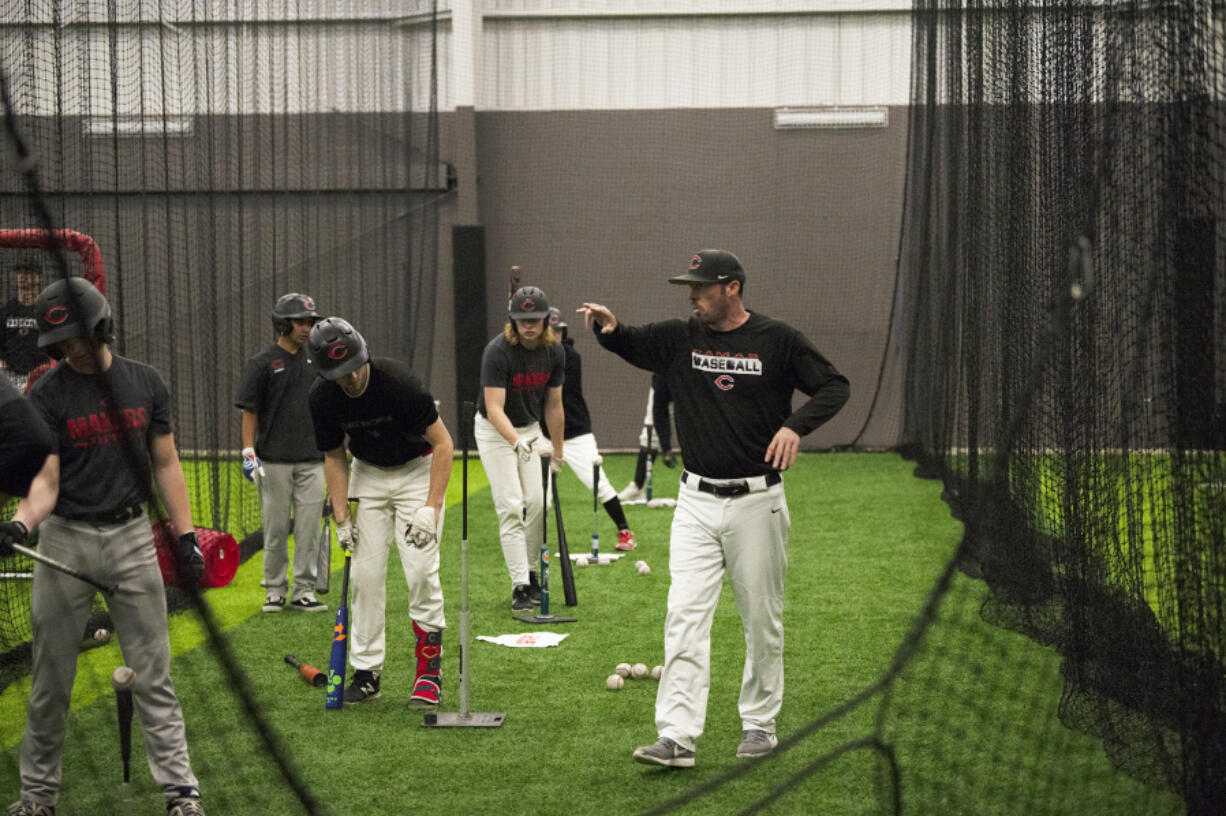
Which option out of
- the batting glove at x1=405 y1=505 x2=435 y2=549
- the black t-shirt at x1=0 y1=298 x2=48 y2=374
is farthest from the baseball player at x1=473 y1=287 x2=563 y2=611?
the black t-shirt at x1=0 y1=298 x2=48 y2=374

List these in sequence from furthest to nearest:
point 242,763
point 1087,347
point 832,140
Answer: point 832,140 → point 1087,347 → point 242,763

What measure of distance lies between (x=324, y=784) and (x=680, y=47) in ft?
53.5

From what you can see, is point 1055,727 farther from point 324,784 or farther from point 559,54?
point 559,54

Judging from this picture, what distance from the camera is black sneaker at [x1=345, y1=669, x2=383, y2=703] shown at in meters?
6.73

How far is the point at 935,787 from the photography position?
5.22 m

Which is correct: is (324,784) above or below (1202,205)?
below

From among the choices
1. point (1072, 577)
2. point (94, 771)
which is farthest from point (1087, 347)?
point (94, 771)

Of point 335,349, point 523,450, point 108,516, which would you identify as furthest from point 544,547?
point 108,516

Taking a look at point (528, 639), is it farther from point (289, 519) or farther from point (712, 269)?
point (712, 269)

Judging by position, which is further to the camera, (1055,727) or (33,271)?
(33,271)

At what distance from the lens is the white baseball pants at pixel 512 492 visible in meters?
8.69

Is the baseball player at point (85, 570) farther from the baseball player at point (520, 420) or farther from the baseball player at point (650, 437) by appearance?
the baseball player at point (650, 437)

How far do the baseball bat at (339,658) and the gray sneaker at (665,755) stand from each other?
69.3 inches

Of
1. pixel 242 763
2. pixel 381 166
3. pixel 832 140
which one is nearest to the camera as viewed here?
pixel 242 763
